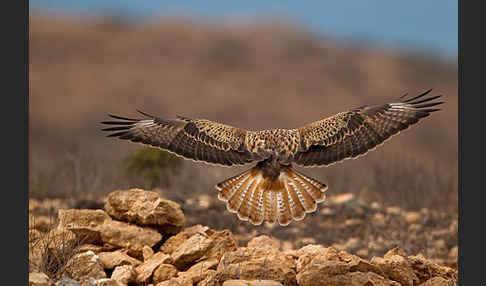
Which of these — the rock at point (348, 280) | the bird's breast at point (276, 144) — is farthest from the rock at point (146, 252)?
the rock at point (348, 280)

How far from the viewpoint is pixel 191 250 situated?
6.54 metres

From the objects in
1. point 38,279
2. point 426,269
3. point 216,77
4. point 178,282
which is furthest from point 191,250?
point 216,77

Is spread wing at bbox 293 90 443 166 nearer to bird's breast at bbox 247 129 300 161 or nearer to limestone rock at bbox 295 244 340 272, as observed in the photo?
bird's breast at bbox 247 129 300 161

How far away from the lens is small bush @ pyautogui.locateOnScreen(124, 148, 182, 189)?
12141 mm

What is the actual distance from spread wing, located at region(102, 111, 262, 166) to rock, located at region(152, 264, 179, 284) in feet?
4.99

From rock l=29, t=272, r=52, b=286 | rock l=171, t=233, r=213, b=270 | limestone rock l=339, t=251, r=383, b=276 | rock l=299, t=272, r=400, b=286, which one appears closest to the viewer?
rock l=29, t=272, r=52, b=286

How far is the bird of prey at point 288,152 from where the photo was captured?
7.06 meters

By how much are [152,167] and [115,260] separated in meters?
5.73

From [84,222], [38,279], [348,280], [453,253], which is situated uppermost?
[84,222]

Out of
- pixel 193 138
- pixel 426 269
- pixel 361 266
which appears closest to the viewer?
pixel 361 266

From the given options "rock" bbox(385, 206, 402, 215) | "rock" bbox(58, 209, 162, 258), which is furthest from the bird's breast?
"rock" bbox(385, 206, 402, 215)

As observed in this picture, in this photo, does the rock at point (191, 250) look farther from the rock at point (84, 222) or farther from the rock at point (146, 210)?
the rock at point (84, 222)

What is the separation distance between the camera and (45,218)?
359 inches

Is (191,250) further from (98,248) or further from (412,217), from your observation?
(412,217)
